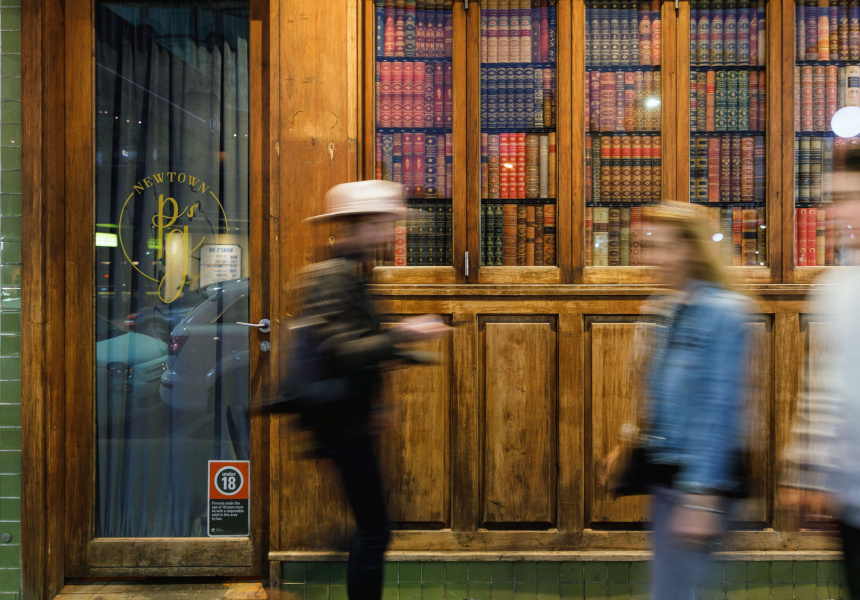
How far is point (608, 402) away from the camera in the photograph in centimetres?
310

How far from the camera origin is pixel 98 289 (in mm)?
3275

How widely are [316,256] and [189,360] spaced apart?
101 centimetres

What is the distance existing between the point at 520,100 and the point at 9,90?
2.76 meters

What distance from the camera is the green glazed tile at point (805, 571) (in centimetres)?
307

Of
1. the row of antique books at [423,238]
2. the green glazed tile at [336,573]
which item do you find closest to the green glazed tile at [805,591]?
the green glazed tile at [336,573]

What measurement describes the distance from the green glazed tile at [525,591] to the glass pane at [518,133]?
5.66ft

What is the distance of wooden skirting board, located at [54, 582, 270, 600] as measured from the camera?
3.10 meters

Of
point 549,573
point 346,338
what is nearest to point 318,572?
point 549,573

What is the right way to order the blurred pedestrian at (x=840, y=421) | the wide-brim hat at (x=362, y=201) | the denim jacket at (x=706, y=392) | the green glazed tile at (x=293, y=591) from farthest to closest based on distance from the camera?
1. the green glazed tile at (x=293, y=591)
2. the wide-brim hat at (x=362, y=201)
3. the denim jacket at (x=706, y=392)
4. the blurred pedestrian at (x=840, y=421)

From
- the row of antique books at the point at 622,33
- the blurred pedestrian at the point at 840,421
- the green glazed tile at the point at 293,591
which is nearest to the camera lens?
the blurred pedestrian at the point at 840,421

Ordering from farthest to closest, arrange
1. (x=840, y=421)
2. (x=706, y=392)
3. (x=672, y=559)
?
(x=672, y=559), (x=706, y=392), (x=840, y=421)

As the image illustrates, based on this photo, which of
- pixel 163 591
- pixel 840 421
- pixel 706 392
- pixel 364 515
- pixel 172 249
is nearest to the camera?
pixel 840 421

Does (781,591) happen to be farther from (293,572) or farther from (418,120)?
(418,120)

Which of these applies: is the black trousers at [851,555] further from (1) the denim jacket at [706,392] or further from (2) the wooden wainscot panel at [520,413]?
(2) the wooden wainscot panel at [520,413]
